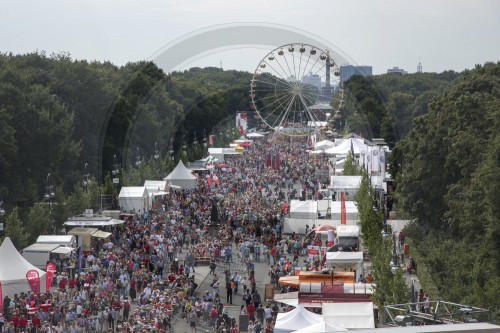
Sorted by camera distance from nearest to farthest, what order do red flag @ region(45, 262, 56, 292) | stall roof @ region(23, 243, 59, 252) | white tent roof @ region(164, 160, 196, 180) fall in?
red flag @ region(45, 262, 56, 292), stall roof @ region(23, 243, 59, 252), white tent roof @ region(164, 160, 196, 180)

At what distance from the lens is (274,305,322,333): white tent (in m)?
28.7

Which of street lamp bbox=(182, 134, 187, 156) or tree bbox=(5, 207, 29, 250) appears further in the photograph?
street lamp bbox=(182, 134, 187, 156)

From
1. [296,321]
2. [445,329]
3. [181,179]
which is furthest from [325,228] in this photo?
[445,329]

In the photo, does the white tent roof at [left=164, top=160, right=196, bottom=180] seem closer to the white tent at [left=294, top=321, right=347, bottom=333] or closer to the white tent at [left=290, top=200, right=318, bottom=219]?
the white tent at [left=290, top=200, right=318, bottom=219]

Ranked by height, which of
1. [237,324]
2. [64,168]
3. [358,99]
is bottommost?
[237,324]

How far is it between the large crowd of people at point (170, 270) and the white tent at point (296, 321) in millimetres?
3676

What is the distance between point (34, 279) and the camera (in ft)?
113

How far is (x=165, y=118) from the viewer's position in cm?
11350

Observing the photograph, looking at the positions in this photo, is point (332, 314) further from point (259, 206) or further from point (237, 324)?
point (259, 206)

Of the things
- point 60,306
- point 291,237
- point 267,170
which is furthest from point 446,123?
point 267,170

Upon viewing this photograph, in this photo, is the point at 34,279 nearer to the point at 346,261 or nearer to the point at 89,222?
the point at 346,261

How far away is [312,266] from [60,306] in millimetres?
10885

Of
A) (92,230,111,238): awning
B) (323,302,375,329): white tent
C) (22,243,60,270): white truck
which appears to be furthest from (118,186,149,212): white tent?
(323,302,375,329): white tent

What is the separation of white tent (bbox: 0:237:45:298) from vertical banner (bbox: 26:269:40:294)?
218 millimetres
